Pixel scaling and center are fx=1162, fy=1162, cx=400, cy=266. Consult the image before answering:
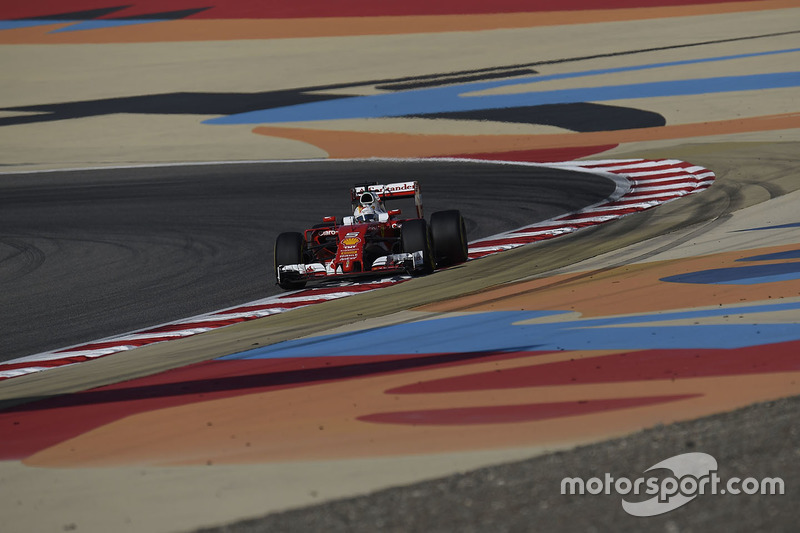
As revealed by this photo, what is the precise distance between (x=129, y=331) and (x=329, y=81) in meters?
21.7

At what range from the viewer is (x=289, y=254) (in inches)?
457

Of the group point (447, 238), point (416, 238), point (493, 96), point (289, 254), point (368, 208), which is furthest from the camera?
point (493, 96)

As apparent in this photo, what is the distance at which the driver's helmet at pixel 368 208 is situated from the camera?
1212 cm

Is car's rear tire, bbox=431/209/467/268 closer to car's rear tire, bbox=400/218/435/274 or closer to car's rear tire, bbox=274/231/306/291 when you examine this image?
car's rear tire, bbox=400/218/435/274

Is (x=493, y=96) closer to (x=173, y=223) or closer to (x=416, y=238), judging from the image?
(x=173, y=223)

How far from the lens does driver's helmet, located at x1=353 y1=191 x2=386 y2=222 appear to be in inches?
477

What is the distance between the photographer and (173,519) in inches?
184

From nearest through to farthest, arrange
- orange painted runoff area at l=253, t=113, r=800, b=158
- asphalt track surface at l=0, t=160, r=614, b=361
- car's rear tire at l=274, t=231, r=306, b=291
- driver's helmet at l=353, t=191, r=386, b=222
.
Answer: asphalt track surface at l=0, t=160, r=614, b=361, car's rear tire at l=274, t=231, r=306, b=291, driver's helmet at l=353, t=191, r=386, b=222, orange painted runoff area at l=253, t=113, r=800, b=158

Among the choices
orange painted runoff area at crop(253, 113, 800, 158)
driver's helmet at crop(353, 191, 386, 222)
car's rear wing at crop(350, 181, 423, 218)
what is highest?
car's rear wing at crop(350, 181, 423, 218)

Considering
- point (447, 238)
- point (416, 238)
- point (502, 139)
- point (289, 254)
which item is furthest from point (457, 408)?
point (502, 139)

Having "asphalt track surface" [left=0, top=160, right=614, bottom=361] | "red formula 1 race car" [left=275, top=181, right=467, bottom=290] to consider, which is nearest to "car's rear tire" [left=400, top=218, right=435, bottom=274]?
"red formula 1 race car" [left=275, top=181, right=467, bottom=290]

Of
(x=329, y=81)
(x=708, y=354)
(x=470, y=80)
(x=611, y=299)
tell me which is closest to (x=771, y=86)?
(x=470, y=80)

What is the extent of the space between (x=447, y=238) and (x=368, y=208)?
91cm

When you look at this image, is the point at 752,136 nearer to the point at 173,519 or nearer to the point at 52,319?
the point at 52,319
